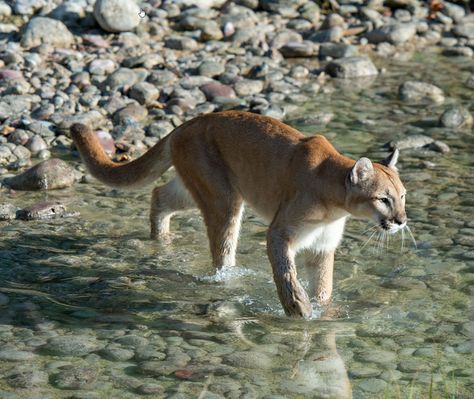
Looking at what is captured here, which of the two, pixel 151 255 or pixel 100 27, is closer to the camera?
pixel 151 255

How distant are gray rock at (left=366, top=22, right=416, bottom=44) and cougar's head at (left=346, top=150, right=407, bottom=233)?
33.9 ft

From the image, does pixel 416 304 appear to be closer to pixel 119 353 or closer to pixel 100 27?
pixel 119 353

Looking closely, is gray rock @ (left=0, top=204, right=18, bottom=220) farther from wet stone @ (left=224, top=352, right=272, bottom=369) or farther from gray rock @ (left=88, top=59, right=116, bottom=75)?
gray rock @ (left=88, top=59, right=116, bottom=75)

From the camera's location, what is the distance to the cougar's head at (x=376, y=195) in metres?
7.93

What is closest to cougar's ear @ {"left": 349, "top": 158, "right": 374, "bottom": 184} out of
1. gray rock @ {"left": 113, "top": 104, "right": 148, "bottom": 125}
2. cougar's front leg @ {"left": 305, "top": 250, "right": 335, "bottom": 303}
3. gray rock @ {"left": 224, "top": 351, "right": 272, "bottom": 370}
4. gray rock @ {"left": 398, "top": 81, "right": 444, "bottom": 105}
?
cougar's front leg @ {"left": 305, "top": 250, "right": 335, "bottom": 303}

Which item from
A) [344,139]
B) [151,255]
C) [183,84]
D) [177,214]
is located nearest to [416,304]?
[151,255]

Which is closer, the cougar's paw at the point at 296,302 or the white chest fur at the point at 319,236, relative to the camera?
the cougar's paw at the point at 296,302

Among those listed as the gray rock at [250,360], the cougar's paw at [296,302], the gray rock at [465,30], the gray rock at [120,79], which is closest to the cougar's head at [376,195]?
the cougar's paw at [296,302]

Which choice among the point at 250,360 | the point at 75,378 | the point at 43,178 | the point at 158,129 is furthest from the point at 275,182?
the point at 158,129

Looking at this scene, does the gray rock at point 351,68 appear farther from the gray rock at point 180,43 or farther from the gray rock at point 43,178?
the gray rock at point 43,178

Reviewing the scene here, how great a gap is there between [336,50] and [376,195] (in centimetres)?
940

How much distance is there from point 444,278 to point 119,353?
10.4 feet

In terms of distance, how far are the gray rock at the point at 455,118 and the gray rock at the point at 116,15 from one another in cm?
520

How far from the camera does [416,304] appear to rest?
879 cm
